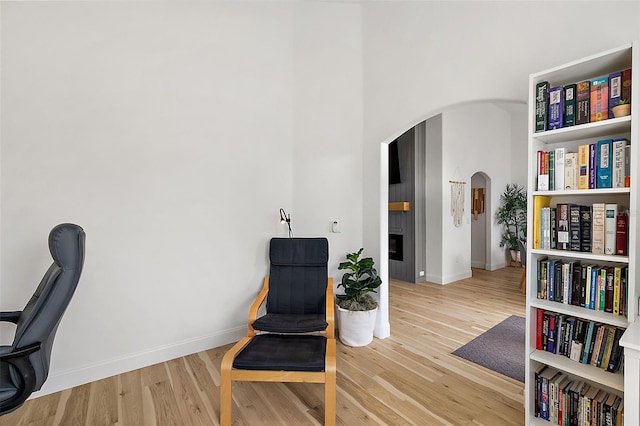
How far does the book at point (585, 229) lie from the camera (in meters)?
1.67

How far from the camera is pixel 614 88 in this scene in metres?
1.56

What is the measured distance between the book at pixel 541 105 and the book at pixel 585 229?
50cm

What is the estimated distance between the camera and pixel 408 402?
211 centimetres

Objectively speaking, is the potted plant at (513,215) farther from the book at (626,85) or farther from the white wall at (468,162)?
the book at (626,85)

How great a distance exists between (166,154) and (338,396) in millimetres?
2324

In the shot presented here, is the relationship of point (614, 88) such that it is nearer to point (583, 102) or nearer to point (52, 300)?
point (583, 102)

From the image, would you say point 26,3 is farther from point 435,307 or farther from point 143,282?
point 435,307

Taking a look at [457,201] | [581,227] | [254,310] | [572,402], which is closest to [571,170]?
[581,227]

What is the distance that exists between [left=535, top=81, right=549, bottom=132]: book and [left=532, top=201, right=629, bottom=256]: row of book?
0.41 metres

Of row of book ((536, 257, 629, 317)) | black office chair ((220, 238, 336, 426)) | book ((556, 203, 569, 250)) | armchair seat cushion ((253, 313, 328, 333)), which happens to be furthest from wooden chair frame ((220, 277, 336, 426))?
book ((556, 203, 569, 250))

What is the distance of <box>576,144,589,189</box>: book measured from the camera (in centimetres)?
164

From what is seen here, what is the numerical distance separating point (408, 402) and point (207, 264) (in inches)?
77.2

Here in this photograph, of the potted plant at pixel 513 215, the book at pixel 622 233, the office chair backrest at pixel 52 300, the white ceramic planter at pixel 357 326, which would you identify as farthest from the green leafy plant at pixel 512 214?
the office chair backrest at pixel 52 300

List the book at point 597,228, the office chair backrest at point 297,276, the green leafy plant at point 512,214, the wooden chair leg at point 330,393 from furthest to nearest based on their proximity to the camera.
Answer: the green leafy plant at point 512,214
the office chair backrest at point 297,276
the wooden chair leg at point 330,393
the book at point 597,228
